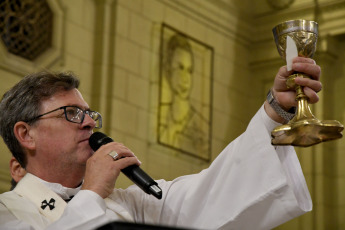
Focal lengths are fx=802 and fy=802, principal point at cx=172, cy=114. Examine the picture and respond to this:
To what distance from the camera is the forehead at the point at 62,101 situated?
3.75 metres

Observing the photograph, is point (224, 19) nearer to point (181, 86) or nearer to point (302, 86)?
point (181, 86)

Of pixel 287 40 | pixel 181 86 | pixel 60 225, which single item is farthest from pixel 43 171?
pixel 181 86

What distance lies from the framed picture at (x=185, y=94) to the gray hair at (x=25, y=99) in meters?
5.59

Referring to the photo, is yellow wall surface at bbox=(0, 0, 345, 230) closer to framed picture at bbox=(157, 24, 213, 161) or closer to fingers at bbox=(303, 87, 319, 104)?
framed picture at bbox=(157, 24, 213, 161)

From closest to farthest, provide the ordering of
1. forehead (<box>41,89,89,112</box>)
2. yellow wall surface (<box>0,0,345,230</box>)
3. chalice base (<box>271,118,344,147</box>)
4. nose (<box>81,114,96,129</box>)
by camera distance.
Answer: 1. chalice base (<box>271,118,344,147</box>)
2. nose (<box>81,114,96,129</box>)
3. forehead (<box>41,89,89,112</box>)
4. yellow wall surface (<box>0,0,345,230</box>)

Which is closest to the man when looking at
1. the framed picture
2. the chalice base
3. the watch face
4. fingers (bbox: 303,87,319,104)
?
fingers (bbox: 303,87,319,104)

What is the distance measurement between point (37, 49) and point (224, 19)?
3498 millimetres

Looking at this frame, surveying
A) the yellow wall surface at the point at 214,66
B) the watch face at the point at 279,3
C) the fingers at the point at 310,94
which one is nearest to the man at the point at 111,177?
the fingers at the point at 310,94

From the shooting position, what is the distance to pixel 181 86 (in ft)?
32.9

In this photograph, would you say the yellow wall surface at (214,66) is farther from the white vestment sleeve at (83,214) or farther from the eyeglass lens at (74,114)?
the white vestment sleeve at (83,214)

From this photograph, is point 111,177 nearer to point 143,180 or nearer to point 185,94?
point 143,180

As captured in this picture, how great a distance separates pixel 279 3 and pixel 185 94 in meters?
2.17

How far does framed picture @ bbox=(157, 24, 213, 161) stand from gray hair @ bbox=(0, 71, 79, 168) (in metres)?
5.59

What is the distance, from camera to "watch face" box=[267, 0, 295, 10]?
36.3 ft
